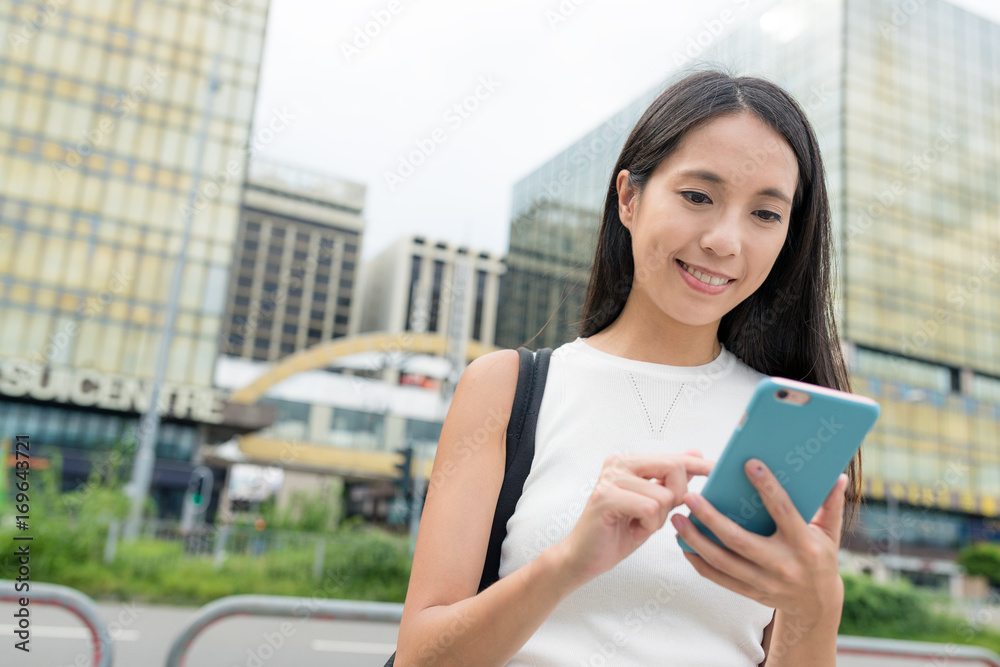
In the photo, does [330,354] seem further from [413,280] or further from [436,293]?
[413,280]

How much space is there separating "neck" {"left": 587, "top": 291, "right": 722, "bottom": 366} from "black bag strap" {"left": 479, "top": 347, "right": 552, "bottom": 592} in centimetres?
17

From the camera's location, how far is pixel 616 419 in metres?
1.29

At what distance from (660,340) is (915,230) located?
35823 mm

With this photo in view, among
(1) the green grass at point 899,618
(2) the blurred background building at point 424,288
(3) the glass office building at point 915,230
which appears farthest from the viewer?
(2) the blurred background building at point 424,288

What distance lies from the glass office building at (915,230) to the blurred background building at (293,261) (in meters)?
27.4

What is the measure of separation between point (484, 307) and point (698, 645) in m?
48.4

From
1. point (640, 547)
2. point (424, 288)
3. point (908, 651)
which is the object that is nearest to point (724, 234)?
point (640, 547)

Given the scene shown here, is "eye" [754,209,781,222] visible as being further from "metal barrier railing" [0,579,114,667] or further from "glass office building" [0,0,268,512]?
"glass office building" [0,0,268,512]

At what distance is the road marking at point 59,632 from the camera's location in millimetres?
7188

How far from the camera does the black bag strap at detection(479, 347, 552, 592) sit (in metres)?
1.16

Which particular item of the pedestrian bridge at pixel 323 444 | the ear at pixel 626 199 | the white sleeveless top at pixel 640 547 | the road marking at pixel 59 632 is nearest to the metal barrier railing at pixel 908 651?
the white sleeveless top at pixel 640 547

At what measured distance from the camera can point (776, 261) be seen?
145 centimetres

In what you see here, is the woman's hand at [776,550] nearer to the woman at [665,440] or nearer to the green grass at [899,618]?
the woman at [665,440]

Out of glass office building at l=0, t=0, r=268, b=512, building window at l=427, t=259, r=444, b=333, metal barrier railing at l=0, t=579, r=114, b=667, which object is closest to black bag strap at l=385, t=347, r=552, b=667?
metal barrier railing at l=0, t=579, r=114, b=667
